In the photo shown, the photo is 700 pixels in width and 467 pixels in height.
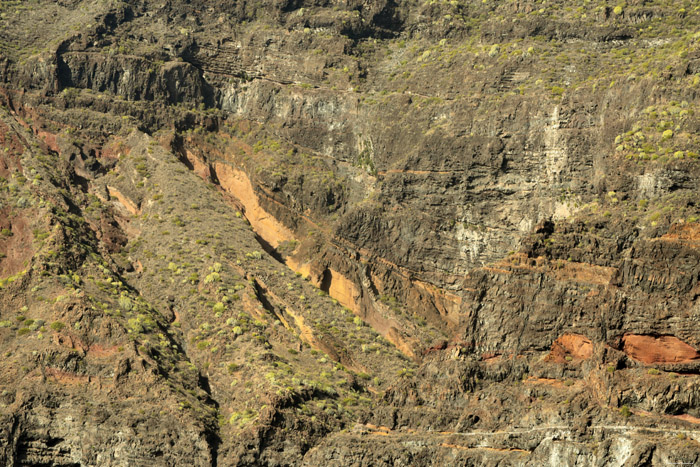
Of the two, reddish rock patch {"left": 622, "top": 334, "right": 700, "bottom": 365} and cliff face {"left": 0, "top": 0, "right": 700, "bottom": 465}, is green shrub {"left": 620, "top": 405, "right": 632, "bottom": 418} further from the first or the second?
reddish rock patch {"left": 622, "top": 334, "right": 700, "bottom": 365}

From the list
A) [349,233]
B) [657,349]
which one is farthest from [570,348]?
[349,233]

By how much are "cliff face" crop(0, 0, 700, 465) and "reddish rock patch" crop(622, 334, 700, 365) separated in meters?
0.17

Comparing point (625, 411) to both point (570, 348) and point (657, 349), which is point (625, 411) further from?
point (570, 348)

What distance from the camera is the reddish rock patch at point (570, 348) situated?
239 feet

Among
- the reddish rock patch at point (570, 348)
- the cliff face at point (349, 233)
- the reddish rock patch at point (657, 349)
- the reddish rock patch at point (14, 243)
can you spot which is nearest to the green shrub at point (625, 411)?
the cliff face at point (349, 233)

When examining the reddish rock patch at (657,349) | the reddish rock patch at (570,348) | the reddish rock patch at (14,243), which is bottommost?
the reddish rock patch at (14,243)

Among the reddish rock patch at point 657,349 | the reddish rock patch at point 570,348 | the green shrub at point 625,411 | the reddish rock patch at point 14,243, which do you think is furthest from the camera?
the reddish rock patch at point 14,243

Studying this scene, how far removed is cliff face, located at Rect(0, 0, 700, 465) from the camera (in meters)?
73.1

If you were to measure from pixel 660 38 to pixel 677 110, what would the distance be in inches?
760

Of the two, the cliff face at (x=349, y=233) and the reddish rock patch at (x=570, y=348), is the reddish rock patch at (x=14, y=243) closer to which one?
the cliff face at (x=349, y=233)

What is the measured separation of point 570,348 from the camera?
73875 mm

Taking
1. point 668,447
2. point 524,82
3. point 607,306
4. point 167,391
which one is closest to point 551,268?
point 607,306

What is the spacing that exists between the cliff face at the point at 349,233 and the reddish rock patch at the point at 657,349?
174 mm

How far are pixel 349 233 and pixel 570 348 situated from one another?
3667 centimetres
